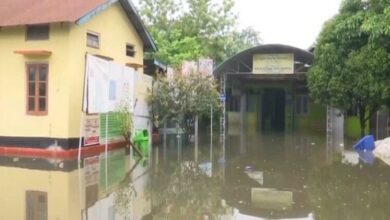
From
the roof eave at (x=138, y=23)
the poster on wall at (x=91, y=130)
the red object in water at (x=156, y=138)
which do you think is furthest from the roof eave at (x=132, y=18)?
the red object in water at (x=156, y=138)

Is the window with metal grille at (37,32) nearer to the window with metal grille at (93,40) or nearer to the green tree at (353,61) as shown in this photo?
the window with metal grille at (93,40)

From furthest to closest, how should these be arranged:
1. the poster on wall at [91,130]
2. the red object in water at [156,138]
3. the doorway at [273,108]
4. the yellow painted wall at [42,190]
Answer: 1. the doorway at [273,108]
2. the red object in water at [156,138]
3. the poster on wall at [91,130]
4. the yellow painted wall at [42,190]

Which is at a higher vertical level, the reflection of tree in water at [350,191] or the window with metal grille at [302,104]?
the window with metal grille at [302,104]

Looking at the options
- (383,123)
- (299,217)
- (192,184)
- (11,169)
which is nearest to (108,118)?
(11,169)

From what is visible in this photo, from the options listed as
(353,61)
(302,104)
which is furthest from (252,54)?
(353,61)

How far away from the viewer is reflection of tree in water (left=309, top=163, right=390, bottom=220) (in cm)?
813

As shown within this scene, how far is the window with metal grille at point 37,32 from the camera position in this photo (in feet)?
47.6

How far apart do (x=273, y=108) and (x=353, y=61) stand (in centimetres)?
1259

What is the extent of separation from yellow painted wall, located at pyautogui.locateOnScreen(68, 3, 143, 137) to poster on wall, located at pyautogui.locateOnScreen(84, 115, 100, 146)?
300mm

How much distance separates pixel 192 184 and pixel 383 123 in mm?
18932

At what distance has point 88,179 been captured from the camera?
1099 centimetres

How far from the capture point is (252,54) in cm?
2611

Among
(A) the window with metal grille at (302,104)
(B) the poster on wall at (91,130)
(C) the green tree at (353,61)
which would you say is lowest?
(B) the poster on wall at (91,130)

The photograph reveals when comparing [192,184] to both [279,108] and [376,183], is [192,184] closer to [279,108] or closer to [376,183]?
[376,183]
